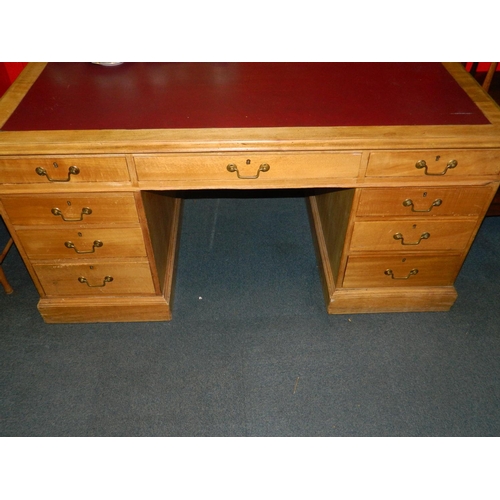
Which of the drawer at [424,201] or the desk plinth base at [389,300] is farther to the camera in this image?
the desk plinth base at [389,300]

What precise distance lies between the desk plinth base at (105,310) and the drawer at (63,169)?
0.64 m

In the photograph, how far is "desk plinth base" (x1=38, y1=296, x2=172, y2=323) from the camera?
2.04 m

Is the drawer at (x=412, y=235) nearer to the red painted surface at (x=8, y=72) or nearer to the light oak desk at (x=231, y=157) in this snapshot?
the light oak desk at (x=231, y=157)

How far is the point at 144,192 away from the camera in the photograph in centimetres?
175

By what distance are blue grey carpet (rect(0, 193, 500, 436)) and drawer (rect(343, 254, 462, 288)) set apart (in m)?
0.19

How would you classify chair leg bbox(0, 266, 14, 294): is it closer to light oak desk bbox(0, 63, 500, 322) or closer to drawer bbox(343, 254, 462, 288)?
light oak desk bbox(0, 63, 500, 322)

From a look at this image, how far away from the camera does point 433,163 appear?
162 centimetres

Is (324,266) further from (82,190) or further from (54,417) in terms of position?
(54,417)

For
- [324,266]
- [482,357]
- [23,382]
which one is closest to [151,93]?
[324,266]

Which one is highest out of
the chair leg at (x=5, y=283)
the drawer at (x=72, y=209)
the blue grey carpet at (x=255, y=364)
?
the drawer at (x=72, y=209)

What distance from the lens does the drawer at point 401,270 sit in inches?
77.2

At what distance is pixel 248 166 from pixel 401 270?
35.1 inches

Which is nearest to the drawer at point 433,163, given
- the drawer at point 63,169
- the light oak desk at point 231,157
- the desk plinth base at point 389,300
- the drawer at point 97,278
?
the light oak desk at point 231,157

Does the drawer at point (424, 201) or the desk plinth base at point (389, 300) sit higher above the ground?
the drawer at point (424, 201)
